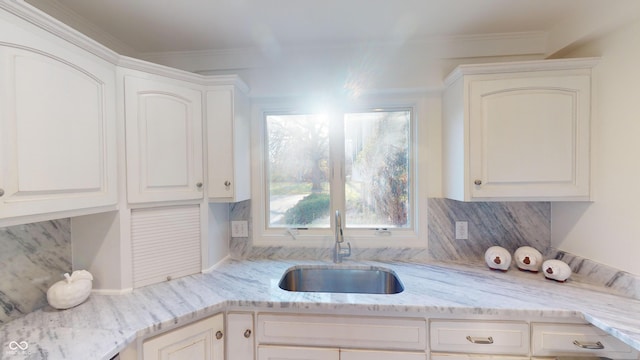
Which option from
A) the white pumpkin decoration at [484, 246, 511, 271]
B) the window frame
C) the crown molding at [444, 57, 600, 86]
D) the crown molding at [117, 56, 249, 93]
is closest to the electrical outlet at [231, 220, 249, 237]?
the window frame

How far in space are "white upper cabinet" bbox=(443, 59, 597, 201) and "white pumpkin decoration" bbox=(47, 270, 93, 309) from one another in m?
2.02

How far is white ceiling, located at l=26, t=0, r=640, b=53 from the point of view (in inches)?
53.7

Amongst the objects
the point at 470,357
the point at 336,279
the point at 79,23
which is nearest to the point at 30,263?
the point at 79,23

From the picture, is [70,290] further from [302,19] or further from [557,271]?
[557,271]

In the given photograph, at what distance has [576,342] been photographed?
1174mm

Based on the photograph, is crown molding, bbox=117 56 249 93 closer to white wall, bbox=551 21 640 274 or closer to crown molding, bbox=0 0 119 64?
crown molding, bbox=0 0 119 64

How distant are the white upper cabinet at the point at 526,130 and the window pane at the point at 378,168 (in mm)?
464

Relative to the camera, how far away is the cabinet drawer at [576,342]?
1.16 meters

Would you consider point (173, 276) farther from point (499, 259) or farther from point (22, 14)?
point (499, 259)

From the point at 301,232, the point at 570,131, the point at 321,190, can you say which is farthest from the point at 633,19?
the point at 301,232

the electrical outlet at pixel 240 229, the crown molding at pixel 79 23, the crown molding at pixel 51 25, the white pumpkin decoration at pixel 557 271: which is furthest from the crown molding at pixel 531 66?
the crown molding at pixel 79 23

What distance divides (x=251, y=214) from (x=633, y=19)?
2.34 meters

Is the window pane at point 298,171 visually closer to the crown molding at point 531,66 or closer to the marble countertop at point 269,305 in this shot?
the marble countertop at point 269,305

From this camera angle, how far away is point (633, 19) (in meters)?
1.23
